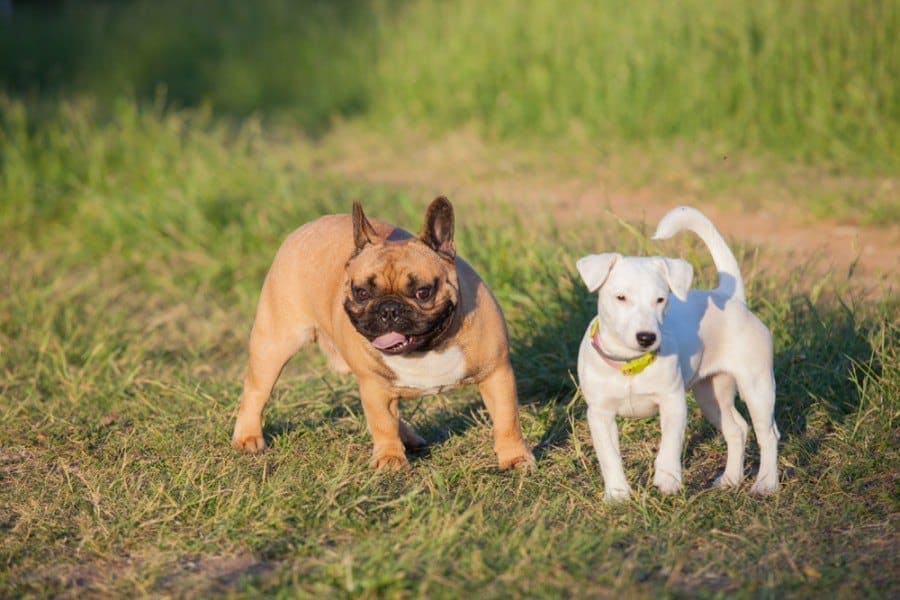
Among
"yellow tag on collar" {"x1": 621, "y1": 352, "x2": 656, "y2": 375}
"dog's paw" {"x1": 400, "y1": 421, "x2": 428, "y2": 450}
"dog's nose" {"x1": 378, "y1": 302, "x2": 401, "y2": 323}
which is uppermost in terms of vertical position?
"dog's nose" {"x1": 378, "y1": 302, "x2": 401, "y2": 323}

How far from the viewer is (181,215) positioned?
31.1 feet

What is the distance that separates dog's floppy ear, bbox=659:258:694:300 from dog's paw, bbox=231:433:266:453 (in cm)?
226

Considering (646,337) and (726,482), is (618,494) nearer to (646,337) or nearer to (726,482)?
(726,482)

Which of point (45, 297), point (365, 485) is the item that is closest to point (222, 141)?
point (45, 297)

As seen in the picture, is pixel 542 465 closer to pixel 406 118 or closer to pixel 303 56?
pixel 406 118

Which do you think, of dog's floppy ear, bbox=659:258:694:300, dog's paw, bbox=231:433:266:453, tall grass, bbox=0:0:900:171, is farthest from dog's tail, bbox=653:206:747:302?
tall grass, bbox=0:0:900:171

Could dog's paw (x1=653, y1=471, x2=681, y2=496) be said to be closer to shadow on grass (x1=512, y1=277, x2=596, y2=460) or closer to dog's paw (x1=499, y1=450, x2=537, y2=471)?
dog's paw (x1=499, y1=450, x2=537, y2=471)

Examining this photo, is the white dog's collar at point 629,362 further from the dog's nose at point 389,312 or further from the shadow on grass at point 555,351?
the shadow on grass at point 555,351

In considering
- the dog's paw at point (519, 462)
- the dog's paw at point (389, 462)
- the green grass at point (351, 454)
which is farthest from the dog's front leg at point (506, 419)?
the dog's paw at point (389, 462)

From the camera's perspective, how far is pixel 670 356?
4672 mm

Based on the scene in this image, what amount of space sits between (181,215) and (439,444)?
13.8 feet

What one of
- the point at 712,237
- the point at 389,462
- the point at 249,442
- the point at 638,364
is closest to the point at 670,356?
the point at 638,364

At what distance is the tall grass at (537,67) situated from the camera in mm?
10414

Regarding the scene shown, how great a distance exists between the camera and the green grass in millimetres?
4332
